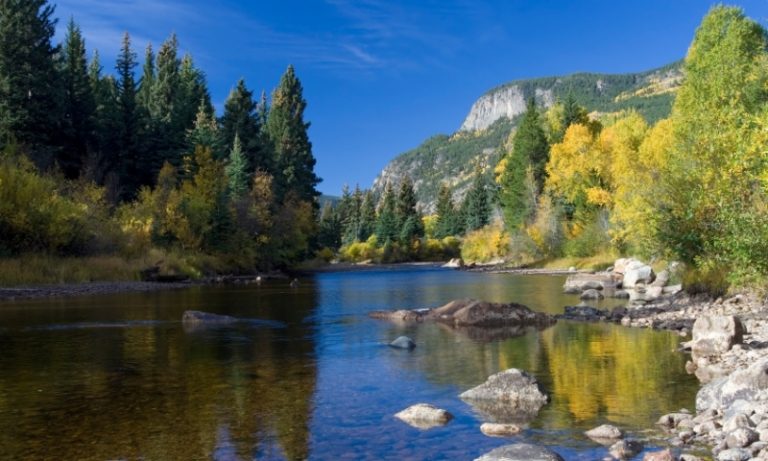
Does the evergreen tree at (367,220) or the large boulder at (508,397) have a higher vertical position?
the evergreen tree at (367,220)

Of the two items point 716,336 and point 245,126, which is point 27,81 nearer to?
point 245,126

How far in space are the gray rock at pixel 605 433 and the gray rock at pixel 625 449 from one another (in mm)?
406

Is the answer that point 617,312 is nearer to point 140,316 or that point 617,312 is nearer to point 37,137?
point 140,316

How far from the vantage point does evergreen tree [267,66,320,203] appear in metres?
82.1

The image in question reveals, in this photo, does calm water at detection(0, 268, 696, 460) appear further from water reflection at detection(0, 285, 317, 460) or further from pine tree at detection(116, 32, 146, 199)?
pine tree at detection(116, 32, 146, 199)

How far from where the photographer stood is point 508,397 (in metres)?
12.6

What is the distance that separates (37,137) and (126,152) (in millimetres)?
11625

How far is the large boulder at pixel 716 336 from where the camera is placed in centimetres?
1609

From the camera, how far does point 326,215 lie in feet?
438

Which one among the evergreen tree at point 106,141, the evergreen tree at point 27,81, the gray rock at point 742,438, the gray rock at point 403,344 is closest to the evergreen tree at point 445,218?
the evergreen tree at point 106,141

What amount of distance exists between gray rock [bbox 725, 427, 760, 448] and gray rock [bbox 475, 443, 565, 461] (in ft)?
8.08

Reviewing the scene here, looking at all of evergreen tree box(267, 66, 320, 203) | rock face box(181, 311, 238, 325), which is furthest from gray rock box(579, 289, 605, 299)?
evergreen tree box(267, 66, 320, 203)

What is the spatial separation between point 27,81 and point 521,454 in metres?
52.1

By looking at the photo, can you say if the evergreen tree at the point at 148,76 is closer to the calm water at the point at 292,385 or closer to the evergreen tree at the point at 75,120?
the evergreen tree at the point at 75,120
